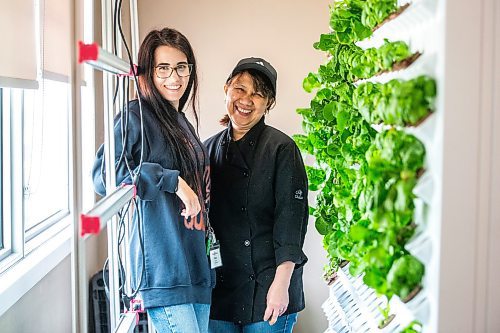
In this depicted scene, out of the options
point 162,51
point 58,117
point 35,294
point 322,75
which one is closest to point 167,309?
point 35,294

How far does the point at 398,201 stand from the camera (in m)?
1.33

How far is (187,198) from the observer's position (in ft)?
6.69

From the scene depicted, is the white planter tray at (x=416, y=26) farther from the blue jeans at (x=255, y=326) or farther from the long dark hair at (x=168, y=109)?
the blue jeans at (x=255, y=326)

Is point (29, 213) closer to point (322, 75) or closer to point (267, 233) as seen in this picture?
point (267, 233)

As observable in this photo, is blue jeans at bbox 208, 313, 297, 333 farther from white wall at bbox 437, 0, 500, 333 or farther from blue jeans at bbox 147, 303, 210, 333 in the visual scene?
white wall at bbox 437, 0, 500, 333

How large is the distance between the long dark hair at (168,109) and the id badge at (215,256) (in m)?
0.20

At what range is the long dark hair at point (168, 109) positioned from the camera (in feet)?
6.87

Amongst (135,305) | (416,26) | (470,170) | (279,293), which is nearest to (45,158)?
(135,305)

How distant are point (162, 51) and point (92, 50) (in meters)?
0.64

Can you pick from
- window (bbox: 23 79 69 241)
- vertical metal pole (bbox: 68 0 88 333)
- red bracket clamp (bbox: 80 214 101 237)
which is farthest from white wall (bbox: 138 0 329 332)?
red bracket clamp (bbox: 80 214 101 237)

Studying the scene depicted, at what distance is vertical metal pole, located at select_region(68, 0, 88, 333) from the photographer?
1.53 meters

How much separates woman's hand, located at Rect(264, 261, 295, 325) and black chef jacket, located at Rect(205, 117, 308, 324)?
0.09 feet

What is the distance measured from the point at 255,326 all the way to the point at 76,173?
101 centimetres

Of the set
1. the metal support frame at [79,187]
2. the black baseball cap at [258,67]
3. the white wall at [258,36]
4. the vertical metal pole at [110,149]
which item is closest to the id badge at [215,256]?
the vertical metal pole at [110,149]
